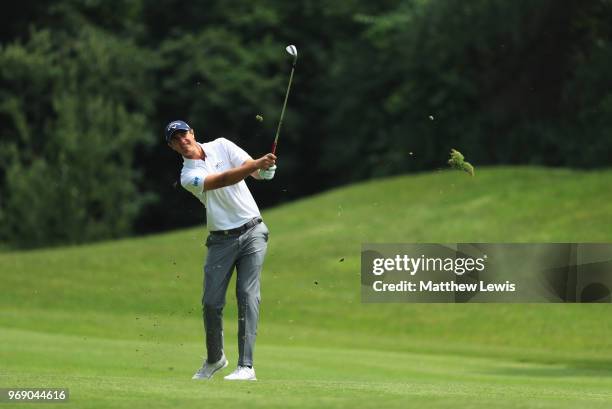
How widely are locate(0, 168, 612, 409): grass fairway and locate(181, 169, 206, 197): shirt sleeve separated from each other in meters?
1.56

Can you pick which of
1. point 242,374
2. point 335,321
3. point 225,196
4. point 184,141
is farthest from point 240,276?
point 335,321

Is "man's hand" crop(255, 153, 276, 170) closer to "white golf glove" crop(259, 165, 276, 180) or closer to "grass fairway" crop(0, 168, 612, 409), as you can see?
"white golf glove" crop(259, 165, 276, 180)

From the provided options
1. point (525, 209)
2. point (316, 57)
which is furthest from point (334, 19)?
point (525, 209)

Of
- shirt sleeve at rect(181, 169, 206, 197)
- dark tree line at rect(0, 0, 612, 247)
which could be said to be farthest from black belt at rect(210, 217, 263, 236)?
dark tree line at rect(0, 0, 612, 247)

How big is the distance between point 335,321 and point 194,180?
13944mm

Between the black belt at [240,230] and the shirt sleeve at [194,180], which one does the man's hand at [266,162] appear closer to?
the shirt sleeve at [194,180]

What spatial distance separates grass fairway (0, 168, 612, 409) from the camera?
35.0ft

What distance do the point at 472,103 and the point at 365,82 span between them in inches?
184

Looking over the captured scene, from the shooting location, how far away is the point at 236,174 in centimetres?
1111

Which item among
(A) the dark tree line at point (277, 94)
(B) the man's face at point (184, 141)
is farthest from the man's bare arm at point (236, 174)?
(A) the dark tree line at point (277, 94)

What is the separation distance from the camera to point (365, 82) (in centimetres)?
5288

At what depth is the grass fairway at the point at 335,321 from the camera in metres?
10.7

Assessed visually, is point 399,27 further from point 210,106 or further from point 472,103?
point 210,106

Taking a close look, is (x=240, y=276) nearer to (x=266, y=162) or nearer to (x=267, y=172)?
(x=267, y=172)
